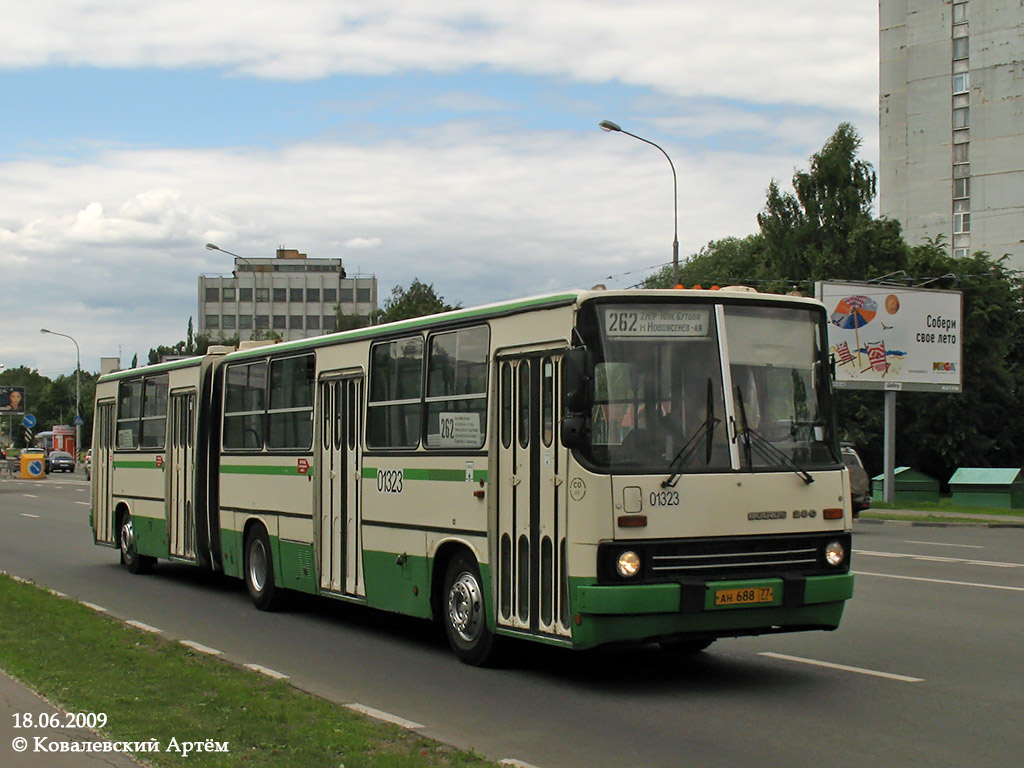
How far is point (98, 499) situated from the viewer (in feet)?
69.7

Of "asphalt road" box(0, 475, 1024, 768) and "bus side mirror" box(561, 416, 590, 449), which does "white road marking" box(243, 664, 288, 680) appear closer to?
"asphalt road" box(0, 475, 1024, 768)

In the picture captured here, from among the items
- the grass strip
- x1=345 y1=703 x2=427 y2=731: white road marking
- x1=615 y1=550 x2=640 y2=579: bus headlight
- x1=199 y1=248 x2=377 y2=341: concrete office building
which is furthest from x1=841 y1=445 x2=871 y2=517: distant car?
x1=199 y1=248 x2=377 y2=341: concrete office building

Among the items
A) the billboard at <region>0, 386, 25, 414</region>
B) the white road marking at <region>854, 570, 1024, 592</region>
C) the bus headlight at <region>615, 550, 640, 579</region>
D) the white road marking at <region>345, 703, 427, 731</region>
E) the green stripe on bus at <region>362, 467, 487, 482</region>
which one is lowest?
the white road marking at <region>854, 570, 1024, 592</region>

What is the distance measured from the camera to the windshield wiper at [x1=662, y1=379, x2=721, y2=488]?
9234mm

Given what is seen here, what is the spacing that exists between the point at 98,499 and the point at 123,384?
90.2 inches

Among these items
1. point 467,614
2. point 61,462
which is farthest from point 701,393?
point 61,462

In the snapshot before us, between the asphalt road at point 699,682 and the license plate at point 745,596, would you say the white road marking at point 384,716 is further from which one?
the license plate at point 745,596

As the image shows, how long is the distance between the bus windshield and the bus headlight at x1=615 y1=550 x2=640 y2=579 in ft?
1.92

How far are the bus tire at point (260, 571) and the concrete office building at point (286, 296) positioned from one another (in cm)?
13541

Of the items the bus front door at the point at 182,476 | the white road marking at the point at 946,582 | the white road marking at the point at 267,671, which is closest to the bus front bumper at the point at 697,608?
the white road marking at the point at 267,671

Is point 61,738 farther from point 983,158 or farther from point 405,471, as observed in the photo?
point 983,158

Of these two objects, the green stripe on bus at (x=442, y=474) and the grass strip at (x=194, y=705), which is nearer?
the grass strip at (x=194, y=705)

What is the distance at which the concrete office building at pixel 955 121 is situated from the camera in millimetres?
Answer: 79000

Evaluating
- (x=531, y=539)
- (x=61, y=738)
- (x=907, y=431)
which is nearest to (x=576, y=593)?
(x=531, y=539)
